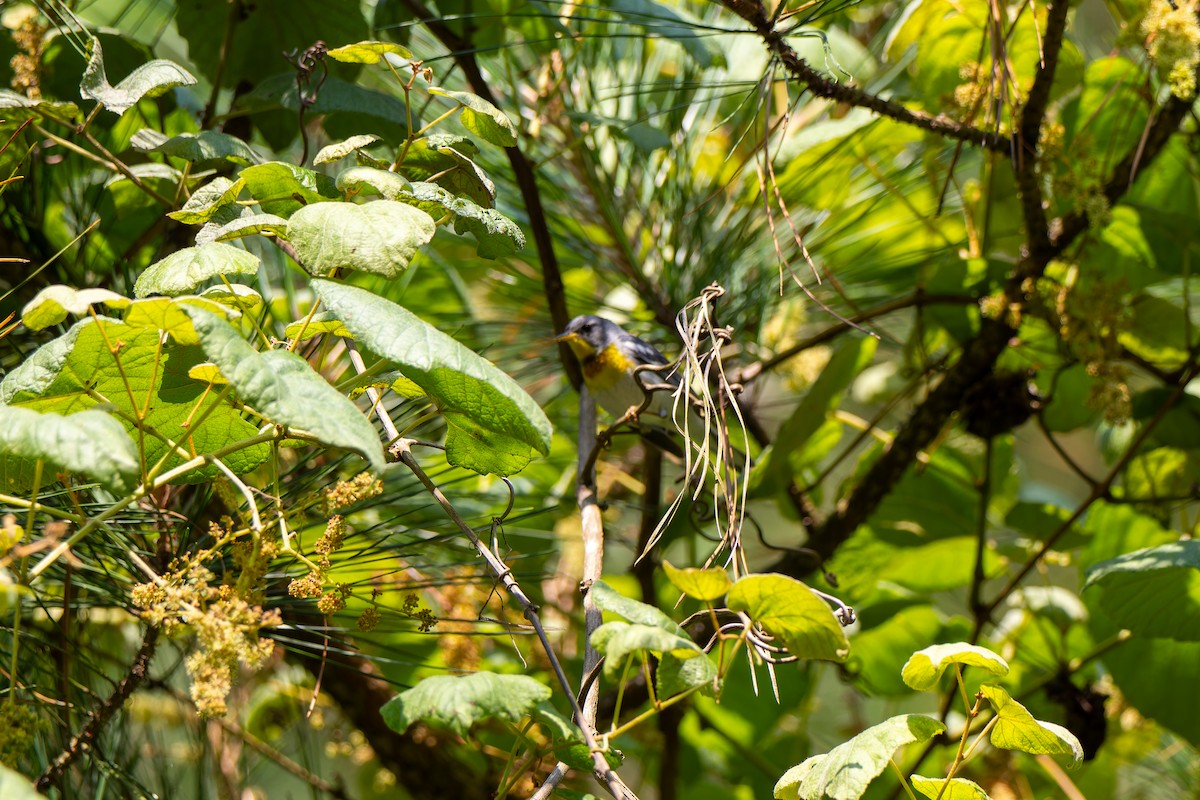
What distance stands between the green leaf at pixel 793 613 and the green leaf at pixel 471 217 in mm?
285

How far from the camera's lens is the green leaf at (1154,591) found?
790 mm

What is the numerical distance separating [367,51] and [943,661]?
543 mm

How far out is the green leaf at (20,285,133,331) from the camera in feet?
1.58

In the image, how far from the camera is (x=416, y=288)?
1207 mm

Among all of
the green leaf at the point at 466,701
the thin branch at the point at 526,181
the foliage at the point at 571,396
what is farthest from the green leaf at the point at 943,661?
the thin branch at the point at 526,181

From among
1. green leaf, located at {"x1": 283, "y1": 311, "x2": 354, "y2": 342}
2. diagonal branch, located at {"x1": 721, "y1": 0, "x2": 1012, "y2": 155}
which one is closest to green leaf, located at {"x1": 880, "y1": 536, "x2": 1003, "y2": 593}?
diagonal branch, located at {"x1": 721, "y1": 0, "x2": 1012, "y2": 155}

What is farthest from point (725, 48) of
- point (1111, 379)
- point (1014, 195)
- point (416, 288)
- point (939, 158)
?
point (1111, 379)

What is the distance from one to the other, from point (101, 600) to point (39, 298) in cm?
36

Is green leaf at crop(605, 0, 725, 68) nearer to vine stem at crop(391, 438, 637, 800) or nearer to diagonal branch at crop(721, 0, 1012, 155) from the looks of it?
diagonal branch at crop(721, 0, 1012, 155)

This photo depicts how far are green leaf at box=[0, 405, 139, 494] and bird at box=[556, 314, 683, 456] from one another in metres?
0.61

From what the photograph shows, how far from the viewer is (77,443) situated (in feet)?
1.39

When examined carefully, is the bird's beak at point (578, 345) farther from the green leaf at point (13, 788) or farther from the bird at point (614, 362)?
the green leaf at point (13, 788)

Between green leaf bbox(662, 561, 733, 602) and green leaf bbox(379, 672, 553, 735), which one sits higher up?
green leaf bbox(662, 561, 733, 602)

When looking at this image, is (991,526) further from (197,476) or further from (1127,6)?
(197,476)
